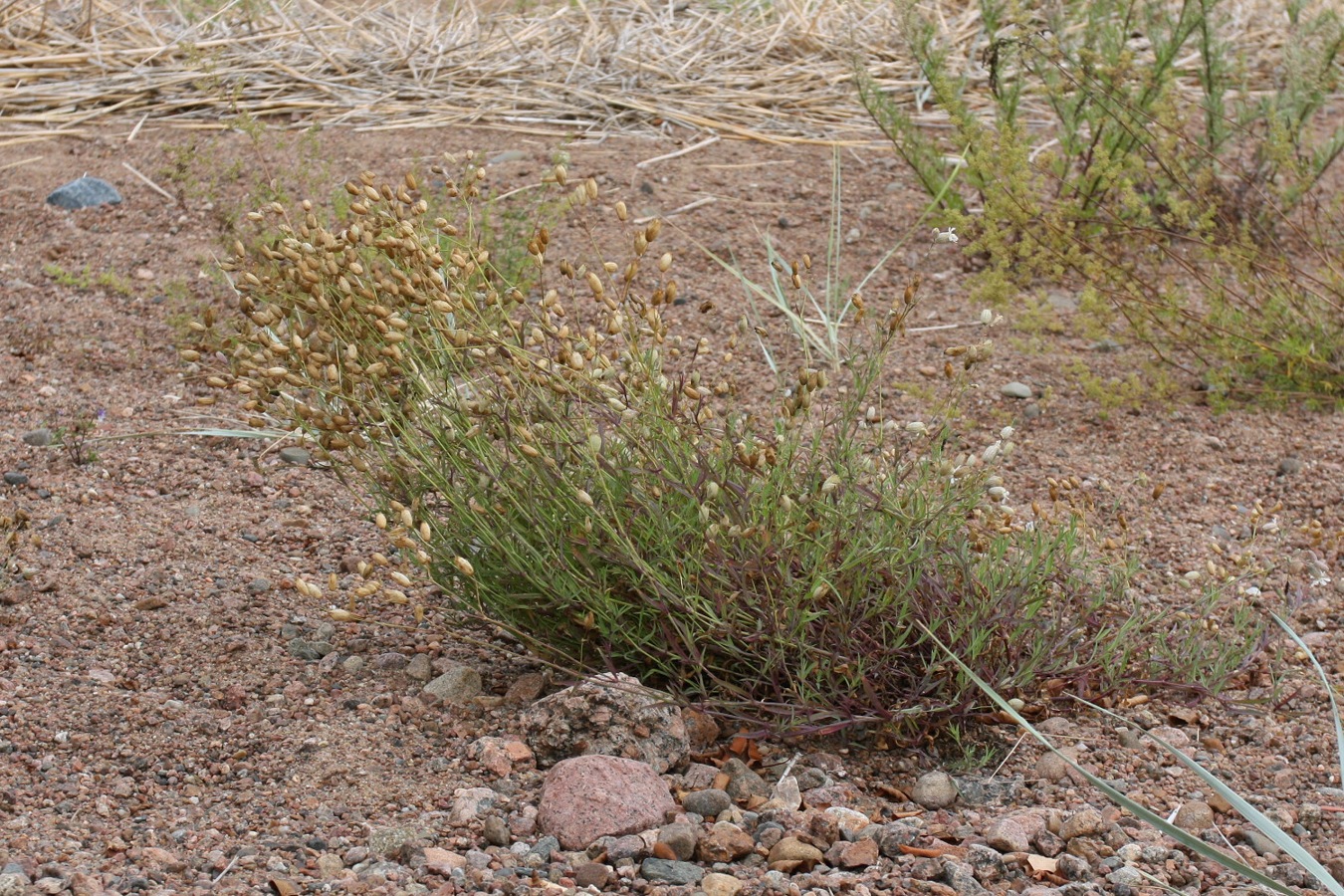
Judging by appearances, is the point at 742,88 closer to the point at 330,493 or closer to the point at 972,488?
the point at 330,493

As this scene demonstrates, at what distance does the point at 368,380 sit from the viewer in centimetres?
256

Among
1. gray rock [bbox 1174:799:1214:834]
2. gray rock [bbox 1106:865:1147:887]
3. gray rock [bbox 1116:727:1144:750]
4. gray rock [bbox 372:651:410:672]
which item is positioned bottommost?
gray rock [bbox 1116:727:1144:750]

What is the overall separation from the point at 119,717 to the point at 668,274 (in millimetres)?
2861

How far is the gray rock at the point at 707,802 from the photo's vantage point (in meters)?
2.32

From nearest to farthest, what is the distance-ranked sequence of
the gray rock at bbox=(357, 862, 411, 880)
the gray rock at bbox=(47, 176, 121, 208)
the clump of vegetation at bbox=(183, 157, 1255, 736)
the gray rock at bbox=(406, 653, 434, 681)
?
the gray rock at bbox=(357, 862, 411, 880) < the clump of vegetation at bbox=(183, 157, 1255, 736) < the gray rock at bbox=(406, 653, 434, 681) < the gray rock at bbox=(47, 176, 121, 208)

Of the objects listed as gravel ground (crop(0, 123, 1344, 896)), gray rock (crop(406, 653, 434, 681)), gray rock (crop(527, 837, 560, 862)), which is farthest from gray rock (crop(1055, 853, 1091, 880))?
gray rock (crop(406, 653, 434, 681))

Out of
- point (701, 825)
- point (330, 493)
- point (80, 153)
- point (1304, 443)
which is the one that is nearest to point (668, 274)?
point (330, 493)

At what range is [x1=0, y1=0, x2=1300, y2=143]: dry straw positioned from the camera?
6184mm

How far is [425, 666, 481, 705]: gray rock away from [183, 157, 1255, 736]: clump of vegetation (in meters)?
0.12

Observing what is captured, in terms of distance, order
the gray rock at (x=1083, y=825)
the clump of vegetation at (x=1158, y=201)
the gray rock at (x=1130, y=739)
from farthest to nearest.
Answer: the clump of vegetation at (x=1158, y=201) → the gray rock at (x=1130, y=739) → the gray rock at (x=1083, y=825)

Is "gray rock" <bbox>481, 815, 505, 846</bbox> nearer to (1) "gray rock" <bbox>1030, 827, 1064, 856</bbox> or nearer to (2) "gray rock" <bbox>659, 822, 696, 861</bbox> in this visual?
(2) "gray rock" <bbox>659, 822, 696, 861</bbox>

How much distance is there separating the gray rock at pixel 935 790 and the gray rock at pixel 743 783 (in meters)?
0.26

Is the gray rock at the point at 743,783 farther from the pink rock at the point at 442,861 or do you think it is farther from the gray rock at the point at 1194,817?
the gray rock at the point at 1194,817

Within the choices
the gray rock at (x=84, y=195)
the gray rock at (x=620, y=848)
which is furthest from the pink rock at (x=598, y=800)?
the gray rock at (x=84, y=195)
